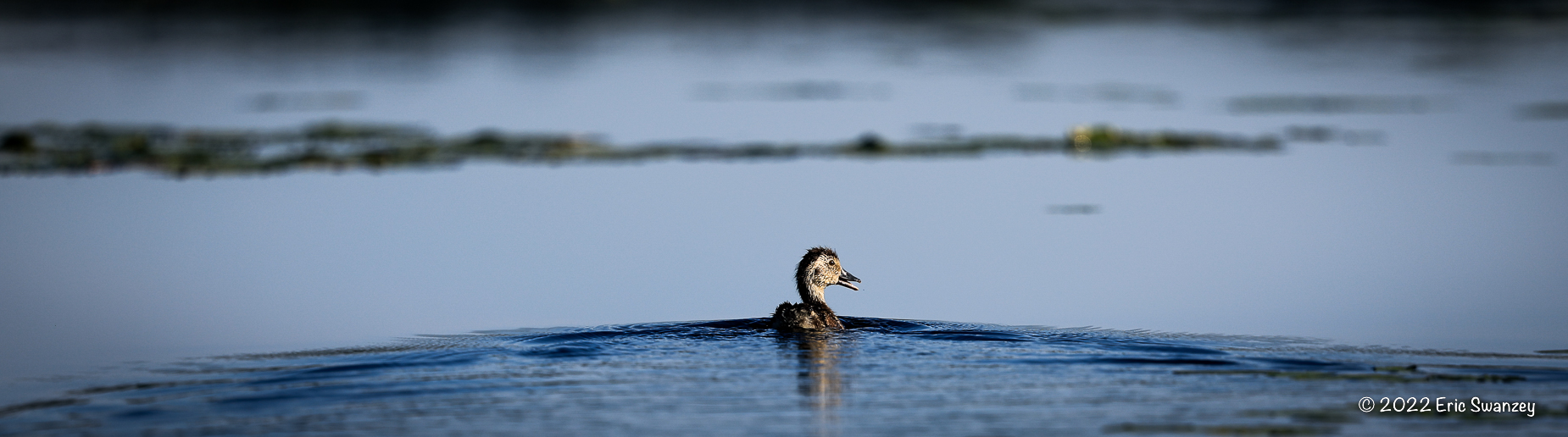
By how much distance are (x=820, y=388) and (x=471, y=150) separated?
9.25m

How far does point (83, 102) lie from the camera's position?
21.9 m

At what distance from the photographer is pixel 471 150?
16.2m

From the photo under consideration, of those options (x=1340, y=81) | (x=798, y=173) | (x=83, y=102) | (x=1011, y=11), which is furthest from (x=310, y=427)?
(x=1011, y=11)

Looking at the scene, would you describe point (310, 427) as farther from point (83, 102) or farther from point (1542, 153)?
point (83, 102)

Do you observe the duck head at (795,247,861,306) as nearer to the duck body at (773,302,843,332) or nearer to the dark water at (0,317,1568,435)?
the duck body at (773,302,843,332)

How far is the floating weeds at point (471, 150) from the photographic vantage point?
15.6 metres

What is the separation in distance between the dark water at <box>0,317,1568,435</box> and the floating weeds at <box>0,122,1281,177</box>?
6.87 meters

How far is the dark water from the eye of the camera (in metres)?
6.95

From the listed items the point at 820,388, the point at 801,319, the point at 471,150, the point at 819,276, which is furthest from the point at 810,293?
the point at 471,150

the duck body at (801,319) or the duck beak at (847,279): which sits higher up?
the duck beak at (847,279)

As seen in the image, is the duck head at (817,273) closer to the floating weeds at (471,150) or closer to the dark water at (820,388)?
the dark water at (820,388)

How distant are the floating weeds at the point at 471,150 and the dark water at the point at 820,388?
687 cm

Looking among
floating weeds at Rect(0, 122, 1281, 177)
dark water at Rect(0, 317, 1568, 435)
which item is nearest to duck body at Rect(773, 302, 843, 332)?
dark water at Rect(0, 317, 1568, 435)

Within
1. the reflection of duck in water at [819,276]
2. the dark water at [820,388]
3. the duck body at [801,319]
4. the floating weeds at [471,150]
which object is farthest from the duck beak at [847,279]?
the floating weeds at [471,150]
